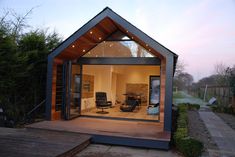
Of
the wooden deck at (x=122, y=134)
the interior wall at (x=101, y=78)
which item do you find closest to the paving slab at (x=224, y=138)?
the wooden deck at (x=122, y=134)

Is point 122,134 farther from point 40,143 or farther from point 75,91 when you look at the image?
point 75,91

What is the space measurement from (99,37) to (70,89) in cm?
206

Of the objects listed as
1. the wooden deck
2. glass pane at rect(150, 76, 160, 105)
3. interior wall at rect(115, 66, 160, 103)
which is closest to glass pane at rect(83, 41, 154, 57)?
the wooden deck

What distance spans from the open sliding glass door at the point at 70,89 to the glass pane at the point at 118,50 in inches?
30.0

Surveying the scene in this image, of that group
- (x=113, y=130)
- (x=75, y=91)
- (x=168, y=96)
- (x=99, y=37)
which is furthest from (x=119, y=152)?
(x=99, y=37)

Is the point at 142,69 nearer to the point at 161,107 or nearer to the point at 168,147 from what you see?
the point at 161,107

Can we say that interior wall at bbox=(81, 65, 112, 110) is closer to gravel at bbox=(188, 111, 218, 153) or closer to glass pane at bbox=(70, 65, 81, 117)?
glass pane at bbox=(70, 65, 81, 117)

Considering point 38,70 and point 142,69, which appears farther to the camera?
point 142,69

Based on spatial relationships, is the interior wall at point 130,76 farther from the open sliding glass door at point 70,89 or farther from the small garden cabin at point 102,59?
the open sliding glass door at point 70,89

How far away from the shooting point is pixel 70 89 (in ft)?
25.0

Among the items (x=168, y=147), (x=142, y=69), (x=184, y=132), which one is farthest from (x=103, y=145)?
(x=142, y=69)

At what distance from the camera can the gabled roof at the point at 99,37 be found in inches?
249

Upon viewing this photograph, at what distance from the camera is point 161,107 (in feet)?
22.7

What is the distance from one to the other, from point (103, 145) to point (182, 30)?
26.3ft
